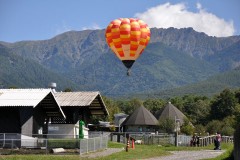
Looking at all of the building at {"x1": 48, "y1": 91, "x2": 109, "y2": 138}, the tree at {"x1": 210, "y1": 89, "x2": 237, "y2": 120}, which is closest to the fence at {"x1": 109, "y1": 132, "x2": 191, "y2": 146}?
the building at {"x1": 48, "y1": 91, "x2": 109, "y2": 138}

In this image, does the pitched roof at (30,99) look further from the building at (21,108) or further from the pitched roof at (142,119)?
the pitched roof at (142,119)

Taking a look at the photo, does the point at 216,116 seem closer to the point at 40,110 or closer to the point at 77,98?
the point at 77,98

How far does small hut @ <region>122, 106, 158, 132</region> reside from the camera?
9256 centimetres

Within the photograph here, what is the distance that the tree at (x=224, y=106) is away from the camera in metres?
104

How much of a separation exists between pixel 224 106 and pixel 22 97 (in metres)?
69.9

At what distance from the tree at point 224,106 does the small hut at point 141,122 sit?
1650 cm

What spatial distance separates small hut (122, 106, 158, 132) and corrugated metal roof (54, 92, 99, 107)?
43.3 metres

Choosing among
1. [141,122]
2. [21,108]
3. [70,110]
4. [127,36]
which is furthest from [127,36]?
[141,122]

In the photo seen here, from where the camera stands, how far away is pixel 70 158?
32156mm

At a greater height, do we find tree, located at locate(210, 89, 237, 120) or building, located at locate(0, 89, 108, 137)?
tree, located at locate(210, 89, 237, 120)

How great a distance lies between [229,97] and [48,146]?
7316cm

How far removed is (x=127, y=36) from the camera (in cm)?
5231

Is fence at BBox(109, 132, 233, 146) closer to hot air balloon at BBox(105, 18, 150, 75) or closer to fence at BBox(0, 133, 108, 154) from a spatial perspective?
hot air balloon at BBox(105, 18, 150, 75)

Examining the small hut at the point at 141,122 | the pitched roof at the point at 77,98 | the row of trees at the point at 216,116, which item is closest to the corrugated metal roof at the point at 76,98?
the pitched roof at the point at 77,98
